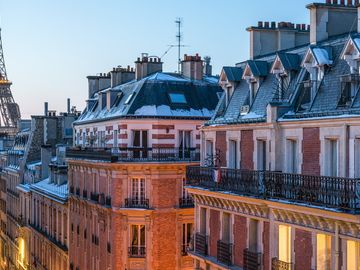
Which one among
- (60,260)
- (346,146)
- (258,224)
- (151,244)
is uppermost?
(346,146)

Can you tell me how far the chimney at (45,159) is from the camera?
69.1 metres

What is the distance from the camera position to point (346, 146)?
2311 cm

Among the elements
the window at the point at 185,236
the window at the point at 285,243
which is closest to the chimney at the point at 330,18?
the window at the point at 285,243

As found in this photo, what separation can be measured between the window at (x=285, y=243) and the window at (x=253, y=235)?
213 centimetres

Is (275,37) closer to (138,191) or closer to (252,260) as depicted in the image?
(252,260)

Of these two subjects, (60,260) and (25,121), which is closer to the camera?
(60,260)

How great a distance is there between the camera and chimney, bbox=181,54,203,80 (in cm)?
5034

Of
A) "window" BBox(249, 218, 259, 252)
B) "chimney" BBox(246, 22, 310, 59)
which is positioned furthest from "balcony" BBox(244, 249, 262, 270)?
"chimney" BBox(246, 22, 310, 59)

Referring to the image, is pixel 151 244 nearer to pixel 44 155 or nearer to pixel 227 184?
pixel 227 184

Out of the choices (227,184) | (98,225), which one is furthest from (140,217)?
(227,184)

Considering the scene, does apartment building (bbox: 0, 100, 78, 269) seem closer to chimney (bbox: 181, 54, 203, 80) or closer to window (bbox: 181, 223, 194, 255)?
chimney (bbox: 181, 54, 203, 80)

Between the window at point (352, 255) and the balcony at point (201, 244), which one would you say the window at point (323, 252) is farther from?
the balcony at point (201, 244)

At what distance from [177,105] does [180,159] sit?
13.2 ft

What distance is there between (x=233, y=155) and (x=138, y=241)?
1409cm
